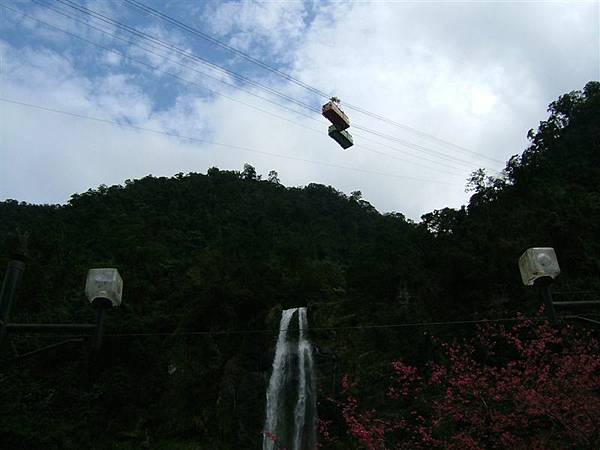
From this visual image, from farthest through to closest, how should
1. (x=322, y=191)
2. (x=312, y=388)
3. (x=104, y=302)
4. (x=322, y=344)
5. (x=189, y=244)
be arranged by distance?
(x=322, y=191)
(x=189, y=244)
(x=322, y=344)
(x=312, y=388)
(x=104, y=302)

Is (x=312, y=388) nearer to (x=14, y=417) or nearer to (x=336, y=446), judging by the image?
(x=336, y=446)

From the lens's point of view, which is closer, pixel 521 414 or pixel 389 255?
pixel 521 414

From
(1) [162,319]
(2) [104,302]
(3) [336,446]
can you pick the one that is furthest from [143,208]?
(2) [104,302]

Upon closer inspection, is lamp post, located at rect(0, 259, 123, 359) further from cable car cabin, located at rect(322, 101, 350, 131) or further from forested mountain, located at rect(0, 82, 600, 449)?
forested mountain, located at rect(0, 82, 600, 449)

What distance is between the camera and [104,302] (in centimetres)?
424

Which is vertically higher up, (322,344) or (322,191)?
(322,191)

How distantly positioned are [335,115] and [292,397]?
15.4 meters

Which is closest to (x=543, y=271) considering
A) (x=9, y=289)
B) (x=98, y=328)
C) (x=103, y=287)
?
(x=103, y=287)

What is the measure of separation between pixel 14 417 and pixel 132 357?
7558 millimetres

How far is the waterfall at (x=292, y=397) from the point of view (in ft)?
75.2

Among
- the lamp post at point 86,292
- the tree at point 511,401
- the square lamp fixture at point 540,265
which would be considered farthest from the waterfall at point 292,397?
the lamp post at point 86,292

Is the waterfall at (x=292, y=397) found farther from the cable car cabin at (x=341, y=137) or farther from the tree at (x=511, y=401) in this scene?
the cable car cabin at (x=341, y=137)

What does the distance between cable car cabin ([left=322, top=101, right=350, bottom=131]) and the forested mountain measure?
7.21m

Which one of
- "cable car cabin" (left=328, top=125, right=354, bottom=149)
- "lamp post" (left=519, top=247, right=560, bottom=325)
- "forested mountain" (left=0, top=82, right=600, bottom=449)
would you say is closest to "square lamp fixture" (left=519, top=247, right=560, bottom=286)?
"lamp post" (left=519, top=247, right=560, bottom=325)
